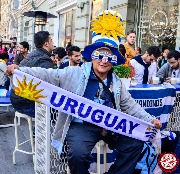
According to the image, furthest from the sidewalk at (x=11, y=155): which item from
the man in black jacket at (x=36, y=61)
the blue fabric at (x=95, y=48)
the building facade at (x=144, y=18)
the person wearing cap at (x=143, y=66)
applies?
the building facade at (x=144, y=18)

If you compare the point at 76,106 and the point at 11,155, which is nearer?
the point at 76,106

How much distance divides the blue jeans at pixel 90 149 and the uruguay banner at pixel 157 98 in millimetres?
1072

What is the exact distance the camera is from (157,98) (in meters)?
4.38

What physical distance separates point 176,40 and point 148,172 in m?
6.37

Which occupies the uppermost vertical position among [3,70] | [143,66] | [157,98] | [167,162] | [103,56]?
[103,56]

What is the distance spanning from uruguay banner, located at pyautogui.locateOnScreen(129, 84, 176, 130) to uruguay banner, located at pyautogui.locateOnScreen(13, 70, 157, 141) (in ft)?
3.30

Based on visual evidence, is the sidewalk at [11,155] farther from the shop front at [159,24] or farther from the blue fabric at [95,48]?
the shop front at [159,24]

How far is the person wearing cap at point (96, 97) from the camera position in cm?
306

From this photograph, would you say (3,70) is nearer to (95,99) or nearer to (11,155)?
(95,99)

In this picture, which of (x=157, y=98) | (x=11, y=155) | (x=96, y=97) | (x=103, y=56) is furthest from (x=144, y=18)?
(x=96, y=97)

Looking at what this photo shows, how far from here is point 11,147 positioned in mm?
5039

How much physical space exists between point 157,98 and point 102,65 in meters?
1.40

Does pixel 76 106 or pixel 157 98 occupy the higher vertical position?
pixel 76 106

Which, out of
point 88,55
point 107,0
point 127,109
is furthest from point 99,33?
point 107,0
